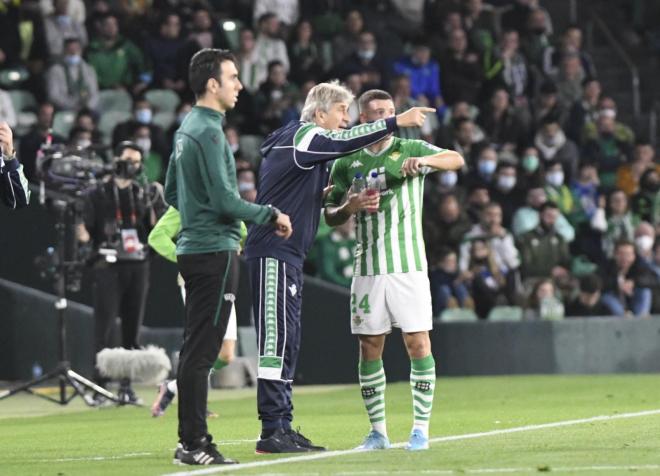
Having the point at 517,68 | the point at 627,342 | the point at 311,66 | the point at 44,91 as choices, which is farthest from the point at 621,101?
the point at 44,91

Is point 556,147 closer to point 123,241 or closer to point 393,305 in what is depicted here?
point 123,241

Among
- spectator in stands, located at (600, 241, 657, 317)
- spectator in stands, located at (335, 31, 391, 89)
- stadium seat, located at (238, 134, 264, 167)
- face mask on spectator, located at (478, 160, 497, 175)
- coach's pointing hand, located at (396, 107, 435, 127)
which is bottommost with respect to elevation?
spectator in stands, located at (600, 241, 657, 317)

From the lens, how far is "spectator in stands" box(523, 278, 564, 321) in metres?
21.0

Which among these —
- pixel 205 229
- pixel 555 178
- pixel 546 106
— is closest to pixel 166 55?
pixel 555 178

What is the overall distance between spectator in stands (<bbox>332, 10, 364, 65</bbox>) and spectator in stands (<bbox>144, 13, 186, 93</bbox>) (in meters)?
2.82

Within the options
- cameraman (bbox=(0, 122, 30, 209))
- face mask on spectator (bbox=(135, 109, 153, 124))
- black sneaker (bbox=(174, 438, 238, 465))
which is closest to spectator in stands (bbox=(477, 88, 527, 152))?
face mask on spectator (bbox=(135, 109, 153, 124))

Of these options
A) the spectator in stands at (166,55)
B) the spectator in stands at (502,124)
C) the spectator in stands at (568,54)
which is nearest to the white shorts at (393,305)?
the spectator in stands at (166,55)

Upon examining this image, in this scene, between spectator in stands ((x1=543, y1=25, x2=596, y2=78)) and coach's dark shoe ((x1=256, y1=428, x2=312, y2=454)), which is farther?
spectator in stands ((x1=543, y1=25, x2=596, y2=78))

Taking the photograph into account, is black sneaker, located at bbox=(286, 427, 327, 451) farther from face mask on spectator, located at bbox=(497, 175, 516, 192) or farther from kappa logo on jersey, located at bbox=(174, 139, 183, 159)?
face mask on spectator, located at bbox=(497, 175, 516, 192)

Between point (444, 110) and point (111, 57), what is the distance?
5.14 m

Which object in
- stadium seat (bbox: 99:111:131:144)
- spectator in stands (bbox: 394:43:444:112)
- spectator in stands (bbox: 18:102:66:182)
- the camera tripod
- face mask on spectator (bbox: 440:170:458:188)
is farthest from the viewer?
spectator in stands (bbox: 394:43:444:112)

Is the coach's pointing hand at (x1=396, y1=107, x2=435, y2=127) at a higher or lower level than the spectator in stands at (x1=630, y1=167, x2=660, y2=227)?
lower

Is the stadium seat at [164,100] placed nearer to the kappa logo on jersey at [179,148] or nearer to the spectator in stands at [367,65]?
the spectator in stands at [367,65]

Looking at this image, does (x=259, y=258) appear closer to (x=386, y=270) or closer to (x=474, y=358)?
(x=386, y=270)
